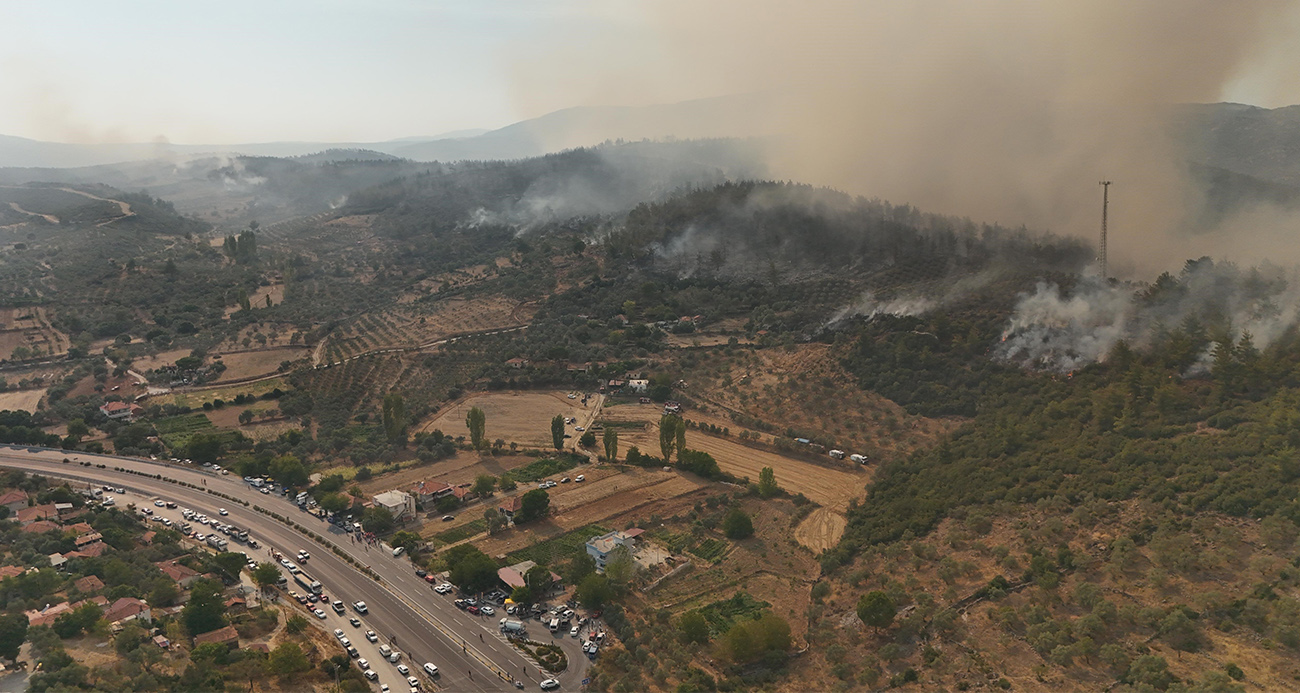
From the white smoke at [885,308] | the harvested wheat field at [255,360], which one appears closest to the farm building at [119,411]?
the harvested wheat field at [255,360]

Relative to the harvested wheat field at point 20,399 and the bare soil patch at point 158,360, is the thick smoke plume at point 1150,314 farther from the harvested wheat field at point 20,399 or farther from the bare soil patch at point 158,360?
the harvested wheat field at point 20,399

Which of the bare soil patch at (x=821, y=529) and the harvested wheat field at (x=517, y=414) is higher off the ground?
the harvested wheat field at (x=517, y=414)

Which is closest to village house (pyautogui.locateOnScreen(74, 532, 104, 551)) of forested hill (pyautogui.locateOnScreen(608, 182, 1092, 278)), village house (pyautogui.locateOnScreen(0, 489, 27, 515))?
village house (pyautogui.locateOnScreen(0, 489, 27, 515))

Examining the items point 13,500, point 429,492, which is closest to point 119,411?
point 13,500

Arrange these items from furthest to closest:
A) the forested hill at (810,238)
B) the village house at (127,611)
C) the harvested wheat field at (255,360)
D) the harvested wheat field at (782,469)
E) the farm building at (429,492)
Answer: the forested hill at (810,238), the harvested wheat field at (255,360), the farm building at (429,492), the harvested wheat field at (782,469), the village house at (127,611)

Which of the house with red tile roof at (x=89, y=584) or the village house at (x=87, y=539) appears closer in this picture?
the house with red tile roof at (x=89, y=584)

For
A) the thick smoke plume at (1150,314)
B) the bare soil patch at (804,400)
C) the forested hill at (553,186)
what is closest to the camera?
the thick smoke plume at (1150,314)

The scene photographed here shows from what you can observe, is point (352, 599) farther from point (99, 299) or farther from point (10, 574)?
point (99, 299)

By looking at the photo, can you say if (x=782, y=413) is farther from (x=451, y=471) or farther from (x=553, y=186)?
(x=553, y=186)
